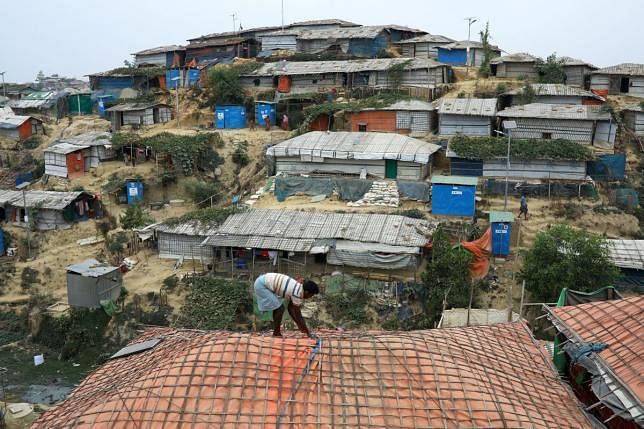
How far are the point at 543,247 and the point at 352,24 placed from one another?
31943 mm

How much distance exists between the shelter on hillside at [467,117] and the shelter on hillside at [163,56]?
76.9ft

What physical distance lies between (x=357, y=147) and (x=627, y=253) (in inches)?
471

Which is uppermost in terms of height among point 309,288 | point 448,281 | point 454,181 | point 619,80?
point 619,80

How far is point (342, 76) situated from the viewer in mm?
33875

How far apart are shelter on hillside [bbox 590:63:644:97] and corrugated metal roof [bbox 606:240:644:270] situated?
15.5 m

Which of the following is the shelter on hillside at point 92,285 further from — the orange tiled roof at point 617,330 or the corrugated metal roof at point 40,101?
the corrugated metal roof at point 40,101

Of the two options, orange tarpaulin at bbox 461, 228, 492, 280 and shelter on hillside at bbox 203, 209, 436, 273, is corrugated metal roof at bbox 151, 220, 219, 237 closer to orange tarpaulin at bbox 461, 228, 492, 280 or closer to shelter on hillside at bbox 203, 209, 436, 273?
shelter on hillside at bbox 203, 209, 436, 273

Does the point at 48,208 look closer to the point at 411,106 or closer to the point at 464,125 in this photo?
the point at 411,106

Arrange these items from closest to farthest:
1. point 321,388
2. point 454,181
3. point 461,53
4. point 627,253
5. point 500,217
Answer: point 321,388
point 627,253
point 500,217
point 454,181
point 461,53

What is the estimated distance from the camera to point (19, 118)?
35594 millimetres


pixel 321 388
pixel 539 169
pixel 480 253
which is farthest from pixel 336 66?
pixel 321 388

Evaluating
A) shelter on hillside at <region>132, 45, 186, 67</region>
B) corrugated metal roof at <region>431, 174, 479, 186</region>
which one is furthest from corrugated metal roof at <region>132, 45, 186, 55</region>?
corrugated metal roof at <region>431, 174, 479, 186</region>

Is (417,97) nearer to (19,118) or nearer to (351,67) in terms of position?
(351,67)

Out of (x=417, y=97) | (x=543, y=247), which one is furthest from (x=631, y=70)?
(x=543, y=247)
